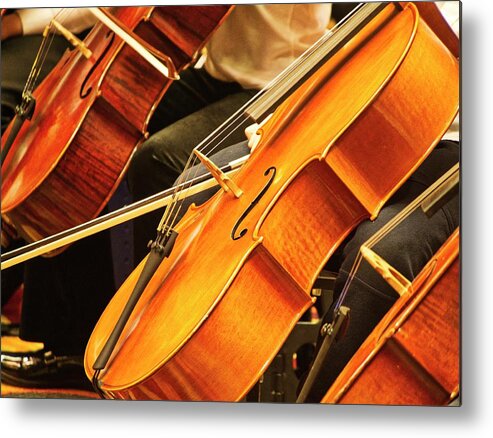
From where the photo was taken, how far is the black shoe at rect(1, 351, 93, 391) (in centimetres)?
171

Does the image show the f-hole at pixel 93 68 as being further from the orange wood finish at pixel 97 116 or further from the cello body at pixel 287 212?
the cello body at pixel 287 212

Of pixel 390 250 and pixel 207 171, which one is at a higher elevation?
pixel 207 171

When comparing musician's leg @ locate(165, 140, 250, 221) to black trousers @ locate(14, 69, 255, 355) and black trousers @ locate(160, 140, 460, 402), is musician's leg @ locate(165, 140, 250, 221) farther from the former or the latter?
black trousers @ locate(160, 140, 460, 402)

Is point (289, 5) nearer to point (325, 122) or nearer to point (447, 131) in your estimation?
point (325, 122)

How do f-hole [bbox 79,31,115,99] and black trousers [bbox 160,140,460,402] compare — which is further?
f-hole [bbox 79,31,115,99]

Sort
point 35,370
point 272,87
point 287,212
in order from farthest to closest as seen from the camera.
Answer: point 35,370 → point 272,87 → point 287,212

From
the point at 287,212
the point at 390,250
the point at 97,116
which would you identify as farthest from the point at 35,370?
the point at 390,250

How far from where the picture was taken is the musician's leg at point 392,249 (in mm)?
1519

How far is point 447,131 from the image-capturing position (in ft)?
5.09

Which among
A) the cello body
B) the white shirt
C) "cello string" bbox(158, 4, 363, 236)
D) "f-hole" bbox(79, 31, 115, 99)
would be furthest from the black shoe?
the white shirt

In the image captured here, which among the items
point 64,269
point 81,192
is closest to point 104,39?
point 81,192

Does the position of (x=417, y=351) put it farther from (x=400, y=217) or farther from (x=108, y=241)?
(x=108, y=241)

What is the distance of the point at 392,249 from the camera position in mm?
1526

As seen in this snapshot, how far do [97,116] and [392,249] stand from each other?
59 centimetres
